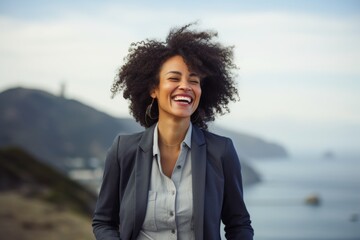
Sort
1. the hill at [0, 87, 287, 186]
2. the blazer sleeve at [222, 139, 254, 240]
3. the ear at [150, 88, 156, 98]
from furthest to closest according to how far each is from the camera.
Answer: the hill at [0, 87, 287, 186] < the ear at [150, 88, 156, 98] < the blazer sleeve at [222, 139, 254, 240]

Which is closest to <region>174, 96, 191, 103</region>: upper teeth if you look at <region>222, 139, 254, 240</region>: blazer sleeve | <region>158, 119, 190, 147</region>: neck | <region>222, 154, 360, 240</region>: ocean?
<region>158, 119, 190, 147</region>: neck

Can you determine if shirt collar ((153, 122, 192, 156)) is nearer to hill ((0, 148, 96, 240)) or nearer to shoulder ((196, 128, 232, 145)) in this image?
shoulder ((196, 128, 232, 145))

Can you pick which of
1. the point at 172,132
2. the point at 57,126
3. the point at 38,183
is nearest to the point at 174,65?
the point at 172,132

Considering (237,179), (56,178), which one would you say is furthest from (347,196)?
(237,179)

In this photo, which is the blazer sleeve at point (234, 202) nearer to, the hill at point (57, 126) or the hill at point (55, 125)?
the hill at point (55, 125)

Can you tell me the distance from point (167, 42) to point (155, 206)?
0.68 meters

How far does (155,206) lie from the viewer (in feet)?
6.36

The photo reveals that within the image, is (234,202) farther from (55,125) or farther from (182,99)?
(55,125)

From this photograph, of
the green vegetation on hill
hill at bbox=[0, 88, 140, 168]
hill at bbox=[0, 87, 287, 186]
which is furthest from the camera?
hill at bbox=[0, 88, 140, 168]

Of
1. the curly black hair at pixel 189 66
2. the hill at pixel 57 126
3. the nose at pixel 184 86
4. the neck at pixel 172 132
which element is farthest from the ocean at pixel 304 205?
the nose at pixel 184 86

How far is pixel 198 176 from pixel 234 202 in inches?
8.1

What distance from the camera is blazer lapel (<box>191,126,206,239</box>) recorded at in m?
1.89

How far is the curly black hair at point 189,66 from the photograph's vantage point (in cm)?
209

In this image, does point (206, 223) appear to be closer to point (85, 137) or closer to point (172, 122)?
point (172, 122)
